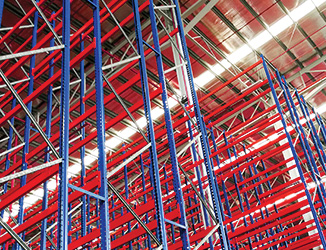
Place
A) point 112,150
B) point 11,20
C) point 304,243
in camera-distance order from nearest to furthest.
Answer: point 304,243 < point 11,20 < point 112,150

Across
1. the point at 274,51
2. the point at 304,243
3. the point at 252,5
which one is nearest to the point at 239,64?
the point at 274,51

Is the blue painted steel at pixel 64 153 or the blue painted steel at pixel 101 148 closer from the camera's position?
the blue painted steel at pixel 64 153

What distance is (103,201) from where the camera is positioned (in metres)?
3.94

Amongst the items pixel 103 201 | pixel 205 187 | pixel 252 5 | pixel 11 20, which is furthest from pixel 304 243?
pixel 11 20

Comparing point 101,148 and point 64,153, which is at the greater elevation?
point 101,148

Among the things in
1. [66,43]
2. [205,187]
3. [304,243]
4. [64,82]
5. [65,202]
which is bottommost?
[65,202]

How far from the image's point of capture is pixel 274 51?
1634 cm

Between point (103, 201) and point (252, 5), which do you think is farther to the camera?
point (252, 5)

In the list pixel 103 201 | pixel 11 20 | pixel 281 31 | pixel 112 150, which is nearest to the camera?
pixel 103 201

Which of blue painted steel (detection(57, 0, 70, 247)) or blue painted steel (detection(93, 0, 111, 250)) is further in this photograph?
blue painted steel (detection(93, 0, 111, 250))

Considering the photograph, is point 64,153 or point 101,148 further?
point 101,148

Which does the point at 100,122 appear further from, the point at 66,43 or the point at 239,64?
the point at 239,64

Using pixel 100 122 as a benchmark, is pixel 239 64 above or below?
above

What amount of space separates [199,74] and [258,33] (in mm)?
3124
